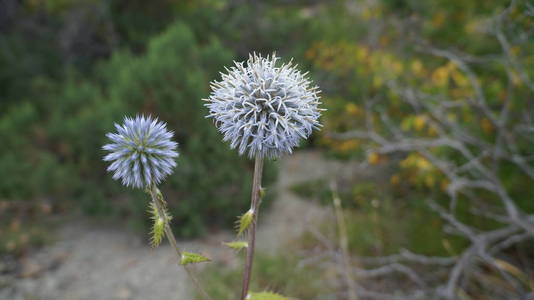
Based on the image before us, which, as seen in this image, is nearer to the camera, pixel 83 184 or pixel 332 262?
pixel 332 262

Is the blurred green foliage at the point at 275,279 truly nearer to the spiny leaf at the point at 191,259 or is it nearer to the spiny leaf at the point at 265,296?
the spiny leaf at the point at 265,296

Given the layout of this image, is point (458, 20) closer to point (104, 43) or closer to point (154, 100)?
point (154, 100)

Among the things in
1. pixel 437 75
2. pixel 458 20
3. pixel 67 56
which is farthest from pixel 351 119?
pixel 67 56

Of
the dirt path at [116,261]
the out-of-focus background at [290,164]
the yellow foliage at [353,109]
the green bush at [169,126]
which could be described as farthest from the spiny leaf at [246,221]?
the yellow foliage at [353,109]

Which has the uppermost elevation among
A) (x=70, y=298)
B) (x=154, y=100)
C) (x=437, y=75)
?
(x=437, y=75)

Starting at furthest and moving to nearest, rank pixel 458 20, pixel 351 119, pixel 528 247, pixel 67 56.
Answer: pixel 67 56 < pixel 351 119 < pixel 458 20 < pixel 528 247

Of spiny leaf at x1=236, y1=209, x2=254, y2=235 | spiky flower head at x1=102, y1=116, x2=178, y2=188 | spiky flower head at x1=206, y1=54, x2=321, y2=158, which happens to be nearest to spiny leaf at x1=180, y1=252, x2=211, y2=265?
spiny leaf at x1=236, y1=209, x2=254, y2=235

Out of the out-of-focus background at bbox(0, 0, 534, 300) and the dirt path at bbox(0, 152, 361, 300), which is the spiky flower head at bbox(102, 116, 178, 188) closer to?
the out-of-focus background at bbox(0, 0, 534, 300)
